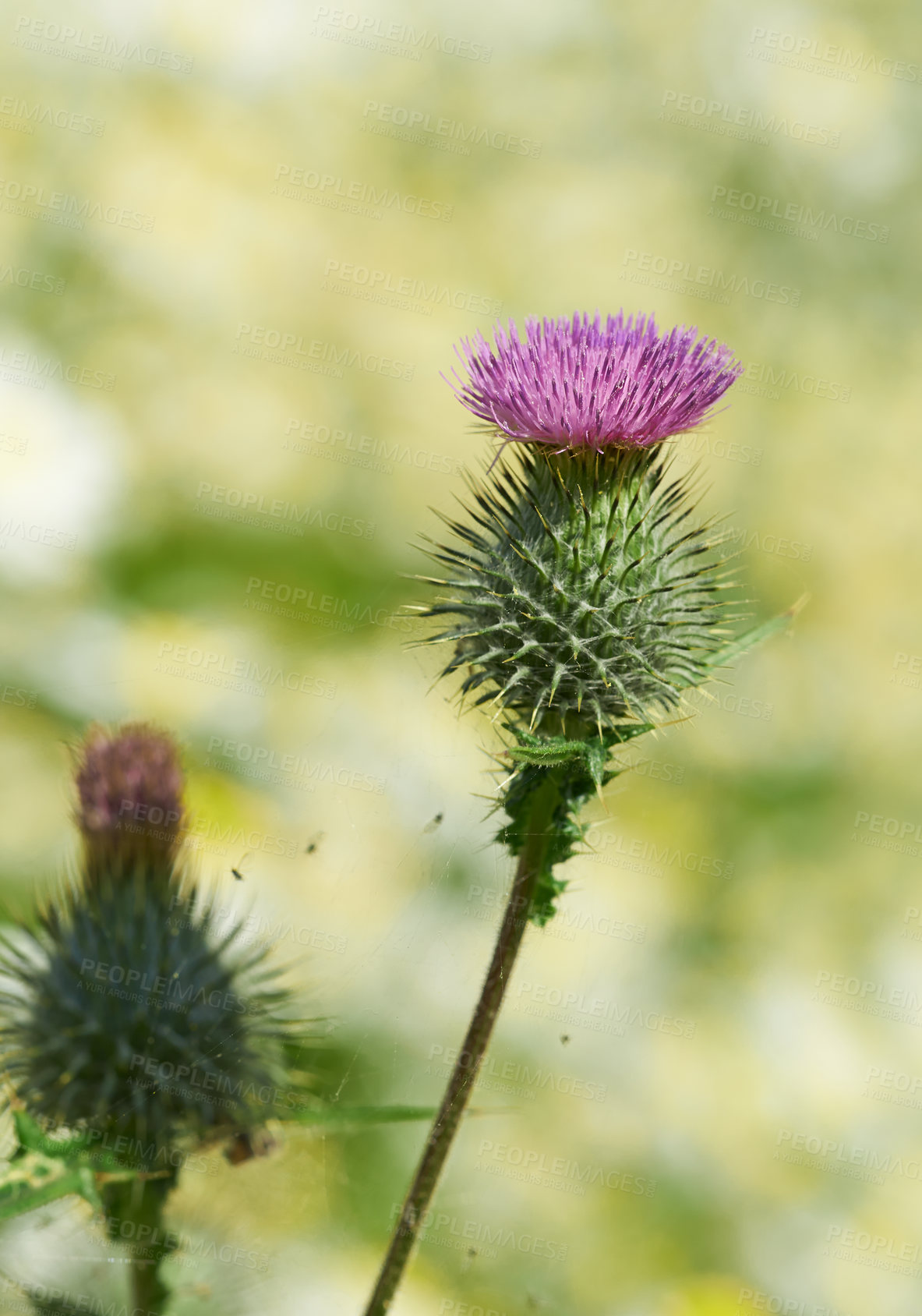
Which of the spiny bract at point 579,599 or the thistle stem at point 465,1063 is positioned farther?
the spiny bract at point 579,599

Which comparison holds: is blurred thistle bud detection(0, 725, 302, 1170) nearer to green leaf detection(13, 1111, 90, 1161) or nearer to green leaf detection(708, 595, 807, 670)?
green leaf detection(13, 1111, 90, 1161)

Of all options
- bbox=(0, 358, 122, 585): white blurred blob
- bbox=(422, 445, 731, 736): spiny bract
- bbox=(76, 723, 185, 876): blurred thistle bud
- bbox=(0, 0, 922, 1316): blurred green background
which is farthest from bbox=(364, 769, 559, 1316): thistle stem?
bbox=(0, 358, 122, 585): white blurred blob

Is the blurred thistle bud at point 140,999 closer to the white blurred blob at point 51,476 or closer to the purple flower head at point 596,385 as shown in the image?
the purple flower head at point 596,385

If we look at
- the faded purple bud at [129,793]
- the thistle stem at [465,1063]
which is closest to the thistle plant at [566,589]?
the thistle stem at [465,1063]

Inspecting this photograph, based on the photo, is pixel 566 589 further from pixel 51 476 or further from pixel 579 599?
pixel 51 476

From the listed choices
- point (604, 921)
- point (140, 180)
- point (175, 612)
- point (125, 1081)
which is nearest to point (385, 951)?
point (125, 1081)

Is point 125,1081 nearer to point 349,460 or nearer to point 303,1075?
point 303,1075
